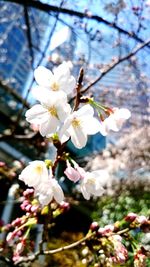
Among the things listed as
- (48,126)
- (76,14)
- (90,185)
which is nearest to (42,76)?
(48,126)

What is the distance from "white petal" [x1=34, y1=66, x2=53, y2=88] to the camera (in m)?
1.06

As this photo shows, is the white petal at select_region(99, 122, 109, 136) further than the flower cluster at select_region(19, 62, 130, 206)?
Yes

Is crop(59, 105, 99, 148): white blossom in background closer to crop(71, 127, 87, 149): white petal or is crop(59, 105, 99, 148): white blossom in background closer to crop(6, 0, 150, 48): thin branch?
crop(71, 127, 87, 149): white petal

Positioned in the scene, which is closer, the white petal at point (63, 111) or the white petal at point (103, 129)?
the white petal at point (63, 111)

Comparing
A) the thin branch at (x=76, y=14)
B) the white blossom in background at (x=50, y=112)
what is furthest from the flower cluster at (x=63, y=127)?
the thin branch at (x=76, y=14)

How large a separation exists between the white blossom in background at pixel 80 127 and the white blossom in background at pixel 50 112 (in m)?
0.03

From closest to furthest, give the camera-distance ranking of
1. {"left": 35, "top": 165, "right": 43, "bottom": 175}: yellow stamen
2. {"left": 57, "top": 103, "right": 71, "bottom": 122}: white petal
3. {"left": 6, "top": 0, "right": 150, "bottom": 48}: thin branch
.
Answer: {"left": 57, "top": 103, "right": 71, "bottom": 122}: white petal < {"left": 35, "top": 165, "right": 43, "bottom": 175}: yellow stamen < {"left": 6, "top": 0, "right": 150, "bottom": 48}: thin branch

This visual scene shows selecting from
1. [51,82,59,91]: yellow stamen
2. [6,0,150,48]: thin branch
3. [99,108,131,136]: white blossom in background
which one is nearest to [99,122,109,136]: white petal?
[99,108,131,136]: white blossom in background

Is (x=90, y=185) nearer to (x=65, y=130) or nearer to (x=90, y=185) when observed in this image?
(x=90, y=185)

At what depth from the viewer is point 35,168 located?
43.8 inches

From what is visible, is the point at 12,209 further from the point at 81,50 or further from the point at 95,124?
the point at 95,124

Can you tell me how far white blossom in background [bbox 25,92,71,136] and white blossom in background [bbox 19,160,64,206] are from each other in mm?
136

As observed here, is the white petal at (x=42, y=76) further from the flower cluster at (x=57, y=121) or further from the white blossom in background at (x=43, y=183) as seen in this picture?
the white blossom in background at (x=43, y=183)

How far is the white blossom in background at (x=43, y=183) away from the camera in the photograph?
1.08 meters
